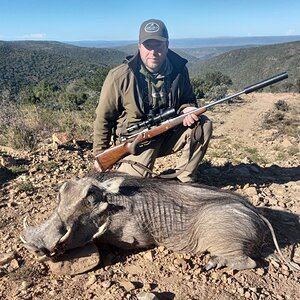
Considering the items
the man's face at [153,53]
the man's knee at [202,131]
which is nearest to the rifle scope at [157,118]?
the man's knee at [202,131]

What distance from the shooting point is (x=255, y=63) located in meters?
65.1

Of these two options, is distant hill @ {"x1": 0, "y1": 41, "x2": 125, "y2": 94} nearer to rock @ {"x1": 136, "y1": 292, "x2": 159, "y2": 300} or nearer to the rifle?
the rifle

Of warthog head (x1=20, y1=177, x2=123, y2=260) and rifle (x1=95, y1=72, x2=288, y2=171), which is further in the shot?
rifle (x1=95, y1=72, x2=288, y2=171)

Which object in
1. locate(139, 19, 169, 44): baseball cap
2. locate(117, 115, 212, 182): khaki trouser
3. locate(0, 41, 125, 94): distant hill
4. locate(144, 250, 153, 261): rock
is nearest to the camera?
locate(144, 250, 153, 261): rock

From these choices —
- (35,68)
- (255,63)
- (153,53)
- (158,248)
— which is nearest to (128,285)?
(158,248)

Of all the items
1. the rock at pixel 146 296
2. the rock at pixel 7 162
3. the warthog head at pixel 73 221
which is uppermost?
the warthog head at pixel 73 221

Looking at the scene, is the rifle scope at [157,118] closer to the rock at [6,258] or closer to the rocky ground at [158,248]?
the rocky ground at [158,248]

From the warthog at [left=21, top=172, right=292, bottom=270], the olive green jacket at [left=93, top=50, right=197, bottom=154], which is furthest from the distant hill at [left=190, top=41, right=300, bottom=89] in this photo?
the warthog at [left=21, top=172, right=292, bottom=270]

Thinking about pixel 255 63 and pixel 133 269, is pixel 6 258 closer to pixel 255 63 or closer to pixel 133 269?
pixel 133 269

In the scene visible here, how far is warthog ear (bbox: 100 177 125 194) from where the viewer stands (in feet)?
12.3

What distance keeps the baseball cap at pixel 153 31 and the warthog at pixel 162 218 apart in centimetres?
167

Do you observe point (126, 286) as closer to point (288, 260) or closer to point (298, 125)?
point (288, 260)

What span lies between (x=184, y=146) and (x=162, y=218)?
4.78 ft

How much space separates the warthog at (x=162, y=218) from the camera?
3.58 m
